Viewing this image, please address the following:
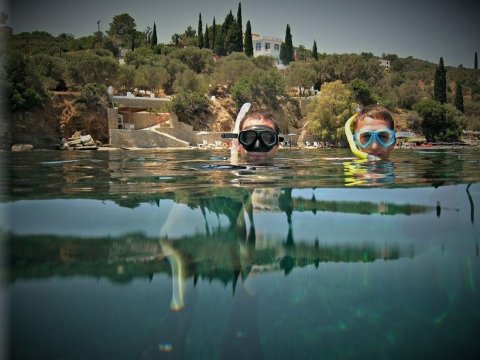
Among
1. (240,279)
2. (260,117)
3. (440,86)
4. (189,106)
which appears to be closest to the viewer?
(240,279)

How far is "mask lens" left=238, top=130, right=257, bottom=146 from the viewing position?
27.1ft

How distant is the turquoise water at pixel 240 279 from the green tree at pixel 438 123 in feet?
179

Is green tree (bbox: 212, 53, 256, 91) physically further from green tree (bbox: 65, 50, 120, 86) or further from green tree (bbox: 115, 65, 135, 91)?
green tree (bbox: 65, 50, 120, 86)

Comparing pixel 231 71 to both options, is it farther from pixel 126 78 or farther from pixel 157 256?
pixel 157 256

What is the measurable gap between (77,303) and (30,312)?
0.77ft

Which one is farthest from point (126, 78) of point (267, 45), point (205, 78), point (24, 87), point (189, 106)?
point (267, 45)

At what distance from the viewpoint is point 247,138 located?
839 centimetres

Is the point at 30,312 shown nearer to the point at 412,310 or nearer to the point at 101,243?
the point at 101,243

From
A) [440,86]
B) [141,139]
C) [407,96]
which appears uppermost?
[440,86]

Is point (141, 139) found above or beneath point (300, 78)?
beneath

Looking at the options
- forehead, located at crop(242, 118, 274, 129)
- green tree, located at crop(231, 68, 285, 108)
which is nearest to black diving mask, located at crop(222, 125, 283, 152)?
forehead, located at crop(242, 118, 274, 129)

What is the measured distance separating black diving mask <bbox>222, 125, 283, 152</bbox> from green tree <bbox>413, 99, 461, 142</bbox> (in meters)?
51.2

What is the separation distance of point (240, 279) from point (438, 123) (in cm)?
5951

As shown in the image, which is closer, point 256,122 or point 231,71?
point 256,122
